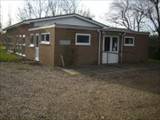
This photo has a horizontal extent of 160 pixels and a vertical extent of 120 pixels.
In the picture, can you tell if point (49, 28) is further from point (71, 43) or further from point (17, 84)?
point (17, 84)

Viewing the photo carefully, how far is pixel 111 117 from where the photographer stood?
5.81m

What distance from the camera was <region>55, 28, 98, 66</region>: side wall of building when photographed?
1595cm

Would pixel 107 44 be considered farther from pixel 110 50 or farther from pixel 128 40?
pixel 128 40

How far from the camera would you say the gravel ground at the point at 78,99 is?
590 cm

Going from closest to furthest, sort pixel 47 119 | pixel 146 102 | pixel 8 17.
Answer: pixel 47 119, pixel 146 102, pixel 8 17

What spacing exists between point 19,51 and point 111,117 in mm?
21296

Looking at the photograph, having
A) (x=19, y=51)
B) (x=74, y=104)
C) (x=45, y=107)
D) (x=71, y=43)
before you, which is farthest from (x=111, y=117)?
(x=19, y=51)

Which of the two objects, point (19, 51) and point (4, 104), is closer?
point (4, 104)

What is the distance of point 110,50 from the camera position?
18.3 m

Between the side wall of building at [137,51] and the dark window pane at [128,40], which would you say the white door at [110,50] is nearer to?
the side wall of building at [137,51]

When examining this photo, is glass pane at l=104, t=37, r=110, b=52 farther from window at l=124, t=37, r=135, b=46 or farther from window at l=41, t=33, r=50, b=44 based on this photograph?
window at l=41, t=33, r=50, b=44

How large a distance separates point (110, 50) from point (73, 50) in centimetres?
346

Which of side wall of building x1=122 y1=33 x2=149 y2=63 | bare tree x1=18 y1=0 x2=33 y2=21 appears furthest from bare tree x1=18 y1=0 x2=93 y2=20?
side wall of building x1=122 y1=33 x2=149 y2=63

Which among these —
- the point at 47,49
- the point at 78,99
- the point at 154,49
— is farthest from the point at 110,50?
the point at 78,99
